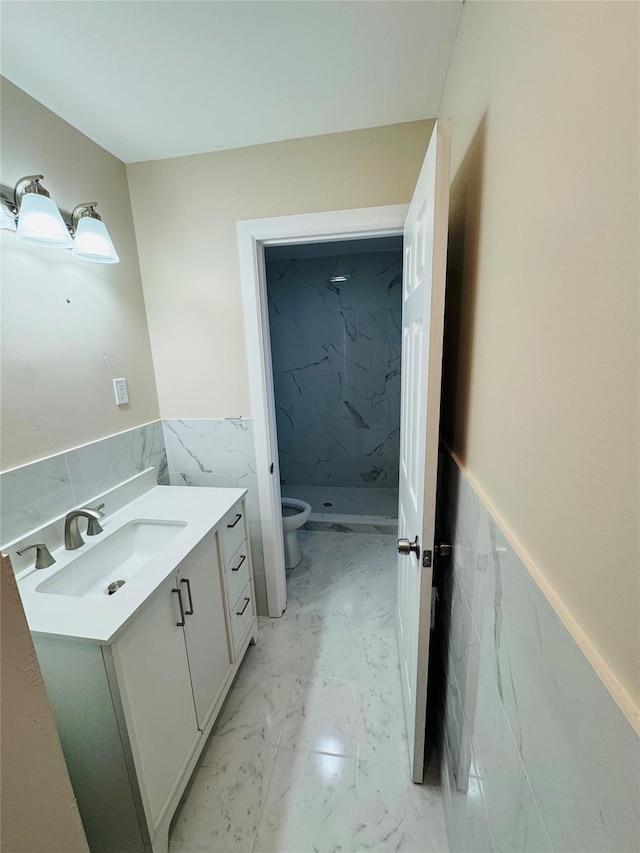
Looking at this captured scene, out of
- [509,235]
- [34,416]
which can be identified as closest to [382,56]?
[509,235]

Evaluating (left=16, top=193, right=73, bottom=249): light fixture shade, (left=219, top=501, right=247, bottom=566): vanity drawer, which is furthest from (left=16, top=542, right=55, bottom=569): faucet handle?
(left=16, top=193, right=73, bottom=249): light fixture shade

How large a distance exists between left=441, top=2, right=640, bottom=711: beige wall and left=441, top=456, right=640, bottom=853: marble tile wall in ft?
0.18

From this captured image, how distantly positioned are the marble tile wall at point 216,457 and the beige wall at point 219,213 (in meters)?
0.06

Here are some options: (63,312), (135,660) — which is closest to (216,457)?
(63,312)

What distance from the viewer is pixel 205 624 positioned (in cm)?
124

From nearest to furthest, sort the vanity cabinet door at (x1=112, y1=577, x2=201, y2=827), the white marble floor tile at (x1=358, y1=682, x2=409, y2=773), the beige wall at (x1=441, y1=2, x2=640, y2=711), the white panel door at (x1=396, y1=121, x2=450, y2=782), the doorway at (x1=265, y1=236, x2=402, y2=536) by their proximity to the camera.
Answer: the beige wall at (x1=441, y1=2, x2=640, y2=711) < the white panel door at (x1=396, y1=121, x2=450, y2=782) < the vanity cabinet door at (x1=112, y1=577, x2=201, y2=827) < the white marble floor tile at (x1=358, y1=682, x2=409, y2=773) < the doorway at (x1=265, y1=236, x2=402, y2=536)

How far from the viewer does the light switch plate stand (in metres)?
1.48

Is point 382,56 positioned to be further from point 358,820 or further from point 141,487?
point 358,820

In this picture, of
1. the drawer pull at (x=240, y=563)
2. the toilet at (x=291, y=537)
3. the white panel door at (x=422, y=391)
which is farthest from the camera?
the toilet at (x=291, y=537)

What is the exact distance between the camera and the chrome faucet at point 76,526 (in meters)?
1.10

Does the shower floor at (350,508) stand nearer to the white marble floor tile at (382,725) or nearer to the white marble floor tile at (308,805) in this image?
the white marble floor tile at (382,725)

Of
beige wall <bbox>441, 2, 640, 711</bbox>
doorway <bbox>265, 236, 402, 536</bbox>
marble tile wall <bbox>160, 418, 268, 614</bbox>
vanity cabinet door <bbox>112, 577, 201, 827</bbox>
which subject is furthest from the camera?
doorway <bbox>265, 236, 402, 536</bbox>

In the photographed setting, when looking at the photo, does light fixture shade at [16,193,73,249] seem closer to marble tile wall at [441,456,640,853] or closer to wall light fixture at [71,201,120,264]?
wall light fixture at [71,201,120,264]

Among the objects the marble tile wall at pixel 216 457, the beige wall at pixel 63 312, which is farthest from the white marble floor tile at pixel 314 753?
the beige wall at pixel 63 312
